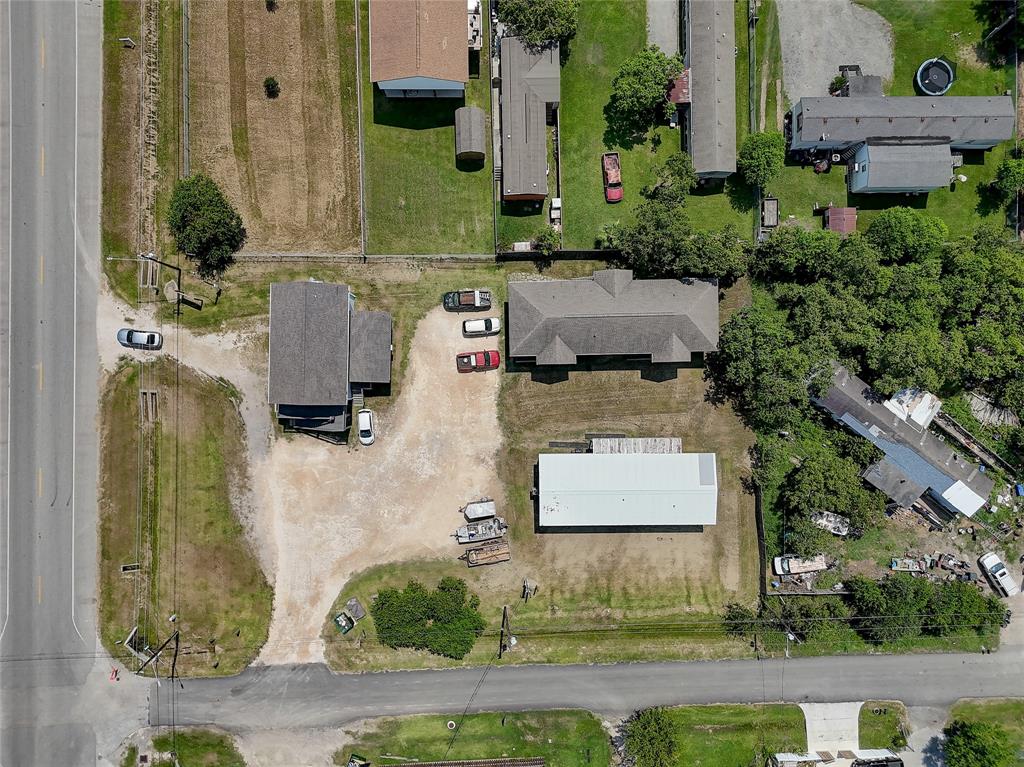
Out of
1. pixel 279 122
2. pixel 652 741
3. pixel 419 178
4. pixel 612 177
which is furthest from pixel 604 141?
pixel 652 741

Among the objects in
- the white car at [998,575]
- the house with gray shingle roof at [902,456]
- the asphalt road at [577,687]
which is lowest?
the asphalt road at [577,687]

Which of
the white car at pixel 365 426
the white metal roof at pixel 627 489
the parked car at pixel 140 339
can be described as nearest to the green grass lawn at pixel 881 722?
the white metal roof at pixel 627 489

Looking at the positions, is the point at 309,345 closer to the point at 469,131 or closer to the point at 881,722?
the point at 469,131

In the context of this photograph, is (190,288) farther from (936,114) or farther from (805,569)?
(936,114)

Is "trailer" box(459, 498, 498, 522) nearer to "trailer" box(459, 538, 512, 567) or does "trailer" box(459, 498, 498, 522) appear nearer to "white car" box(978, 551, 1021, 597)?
"trailer" box(459, 538, 512, 567)

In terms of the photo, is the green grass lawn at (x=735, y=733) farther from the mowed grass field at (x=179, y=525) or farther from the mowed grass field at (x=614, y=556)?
the mowed grass field at (x=179, y=525)

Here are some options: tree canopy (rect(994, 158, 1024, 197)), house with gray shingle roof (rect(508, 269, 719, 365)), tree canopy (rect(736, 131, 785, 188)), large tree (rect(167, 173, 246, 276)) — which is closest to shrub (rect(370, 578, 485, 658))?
house with gray shingle roof (rect(508, 269, 719, 365))
